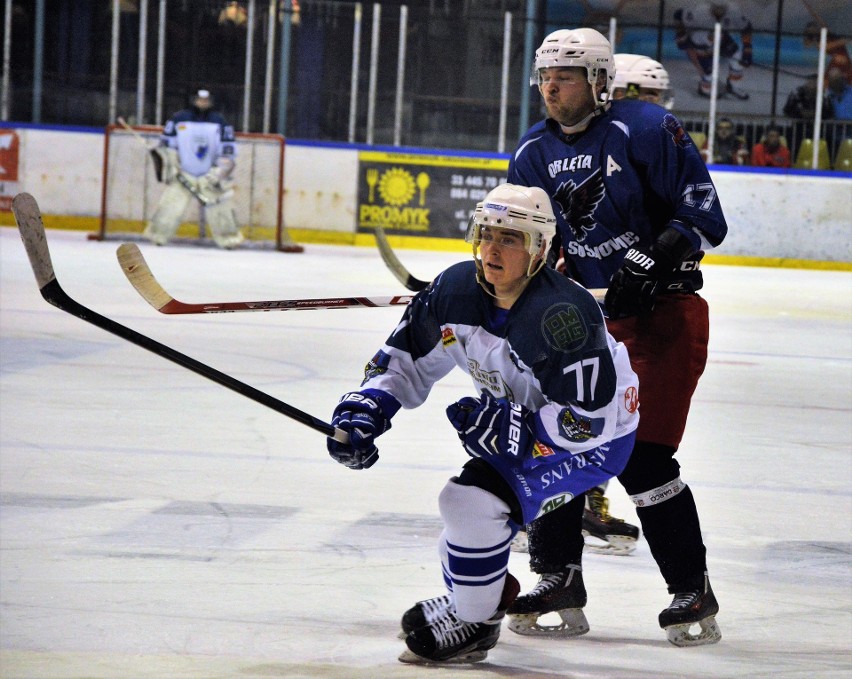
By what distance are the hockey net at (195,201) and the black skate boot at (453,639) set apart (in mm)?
9796

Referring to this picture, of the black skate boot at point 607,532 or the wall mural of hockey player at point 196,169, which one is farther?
the wall mural of hockey player at point 196,169

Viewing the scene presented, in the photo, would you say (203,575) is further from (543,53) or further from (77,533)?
(543,53)

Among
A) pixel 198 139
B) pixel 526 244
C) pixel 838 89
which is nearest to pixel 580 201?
pixel 526 244

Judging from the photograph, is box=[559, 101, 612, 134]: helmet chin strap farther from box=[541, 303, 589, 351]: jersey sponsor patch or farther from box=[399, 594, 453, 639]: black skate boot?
box=[399, 594, 453, 639]: black skate boot

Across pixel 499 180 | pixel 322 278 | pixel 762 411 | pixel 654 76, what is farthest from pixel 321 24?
pixel 654 76

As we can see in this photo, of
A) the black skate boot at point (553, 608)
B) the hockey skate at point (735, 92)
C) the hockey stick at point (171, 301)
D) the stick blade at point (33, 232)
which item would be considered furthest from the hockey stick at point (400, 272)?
the hockey skate at point (735, 92)

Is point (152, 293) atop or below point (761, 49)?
below

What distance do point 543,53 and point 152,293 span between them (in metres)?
0.94

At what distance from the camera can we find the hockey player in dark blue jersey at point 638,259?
2576mm

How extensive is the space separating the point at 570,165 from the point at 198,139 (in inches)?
354

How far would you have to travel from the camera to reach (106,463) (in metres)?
3.65

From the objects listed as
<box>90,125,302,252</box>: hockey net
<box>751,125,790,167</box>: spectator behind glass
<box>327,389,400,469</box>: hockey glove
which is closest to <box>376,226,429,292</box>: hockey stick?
<box>327,389,400,469</box>: hockey glove

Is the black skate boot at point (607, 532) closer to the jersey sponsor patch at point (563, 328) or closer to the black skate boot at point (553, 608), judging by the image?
the black skate boot at point (553, 608)

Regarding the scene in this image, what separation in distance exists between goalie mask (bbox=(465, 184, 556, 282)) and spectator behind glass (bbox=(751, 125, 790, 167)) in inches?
411
